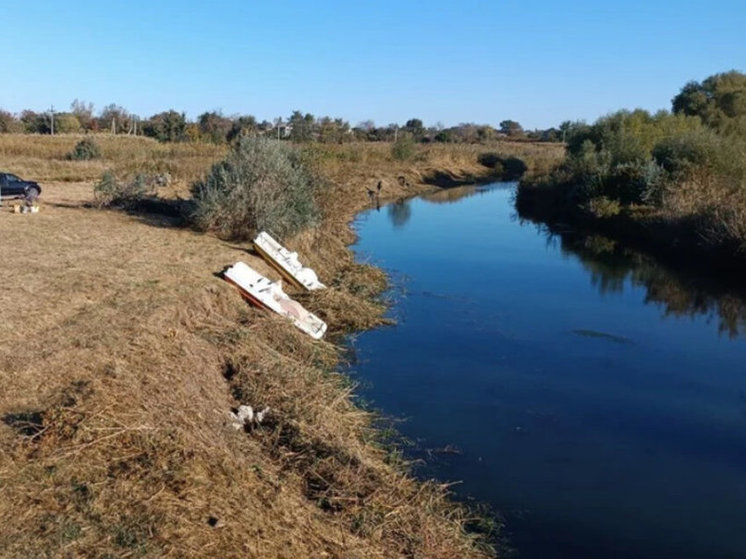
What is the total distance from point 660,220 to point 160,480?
21.5m

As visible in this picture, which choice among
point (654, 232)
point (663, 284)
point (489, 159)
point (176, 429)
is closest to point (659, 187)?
point (654, 232)

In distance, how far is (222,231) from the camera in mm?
16062

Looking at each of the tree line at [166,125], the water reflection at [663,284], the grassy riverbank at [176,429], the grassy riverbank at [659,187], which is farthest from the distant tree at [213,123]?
the grassy riverbank at [176,429]

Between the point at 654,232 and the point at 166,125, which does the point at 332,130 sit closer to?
the point at 166,125

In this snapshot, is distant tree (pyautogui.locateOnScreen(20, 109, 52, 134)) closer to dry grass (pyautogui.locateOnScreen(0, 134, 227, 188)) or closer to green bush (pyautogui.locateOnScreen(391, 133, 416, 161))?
dry grass (pyautogui.locateOnScreen(0, 134, 227, 188))

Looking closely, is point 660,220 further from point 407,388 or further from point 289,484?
point 289,484

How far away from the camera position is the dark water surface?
7.20 m

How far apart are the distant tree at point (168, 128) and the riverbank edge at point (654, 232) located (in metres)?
24.3

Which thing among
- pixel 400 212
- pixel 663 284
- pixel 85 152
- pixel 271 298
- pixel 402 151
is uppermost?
pixel 402 151

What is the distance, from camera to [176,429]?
614cm

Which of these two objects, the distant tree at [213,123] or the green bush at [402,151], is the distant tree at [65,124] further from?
the green bush at [402,151]

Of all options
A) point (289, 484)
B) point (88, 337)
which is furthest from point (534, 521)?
point (88, 337)

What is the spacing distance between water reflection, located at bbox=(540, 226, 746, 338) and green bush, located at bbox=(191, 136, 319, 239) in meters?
7.73

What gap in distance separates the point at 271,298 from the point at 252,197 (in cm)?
428
